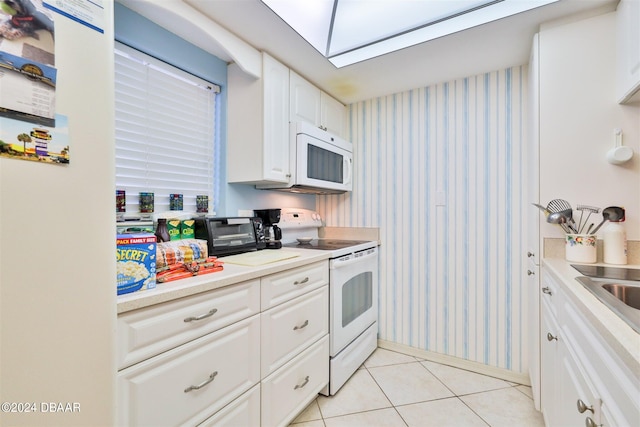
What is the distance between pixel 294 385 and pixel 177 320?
2.81ft

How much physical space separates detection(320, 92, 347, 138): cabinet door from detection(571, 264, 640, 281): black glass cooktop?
184cm

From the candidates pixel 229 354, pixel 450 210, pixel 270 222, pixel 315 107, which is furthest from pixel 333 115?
pixel 229 354

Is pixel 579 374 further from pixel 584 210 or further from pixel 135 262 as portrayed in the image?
pixel 135 262

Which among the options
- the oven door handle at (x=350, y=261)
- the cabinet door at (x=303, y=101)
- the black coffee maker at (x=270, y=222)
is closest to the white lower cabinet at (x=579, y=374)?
the oven door handle at (x=350, y=261)

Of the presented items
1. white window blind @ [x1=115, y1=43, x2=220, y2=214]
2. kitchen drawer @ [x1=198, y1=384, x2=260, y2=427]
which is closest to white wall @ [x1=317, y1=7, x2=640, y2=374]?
white window blind @ [x1=115, y1=43, x2=220, y2=214]

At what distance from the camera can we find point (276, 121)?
6.27 feet

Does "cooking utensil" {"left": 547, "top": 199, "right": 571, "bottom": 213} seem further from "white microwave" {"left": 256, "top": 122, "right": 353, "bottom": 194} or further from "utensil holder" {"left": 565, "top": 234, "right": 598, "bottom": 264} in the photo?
"white microwave" {"left": 256, "top": 122, "right": 353, "bottom": 194}

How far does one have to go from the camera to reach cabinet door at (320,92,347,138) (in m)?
2.38

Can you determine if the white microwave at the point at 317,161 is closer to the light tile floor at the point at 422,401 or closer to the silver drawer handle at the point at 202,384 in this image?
the silver drawer handle at the point at 202,384

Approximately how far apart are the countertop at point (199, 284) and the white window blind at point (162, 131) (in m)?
0.65

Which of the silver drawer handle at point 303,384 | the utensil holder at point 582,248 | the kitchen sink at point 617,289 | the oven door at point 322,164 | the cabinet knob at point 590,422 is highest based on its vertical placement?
the oven door at point 322,164

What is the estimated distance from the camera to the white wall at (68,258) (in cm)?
62

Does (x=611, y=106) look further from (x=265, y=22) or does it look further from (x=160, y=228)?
(x=160, y=228)

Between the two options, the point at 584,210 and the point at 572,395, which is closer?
the point at 572,395
